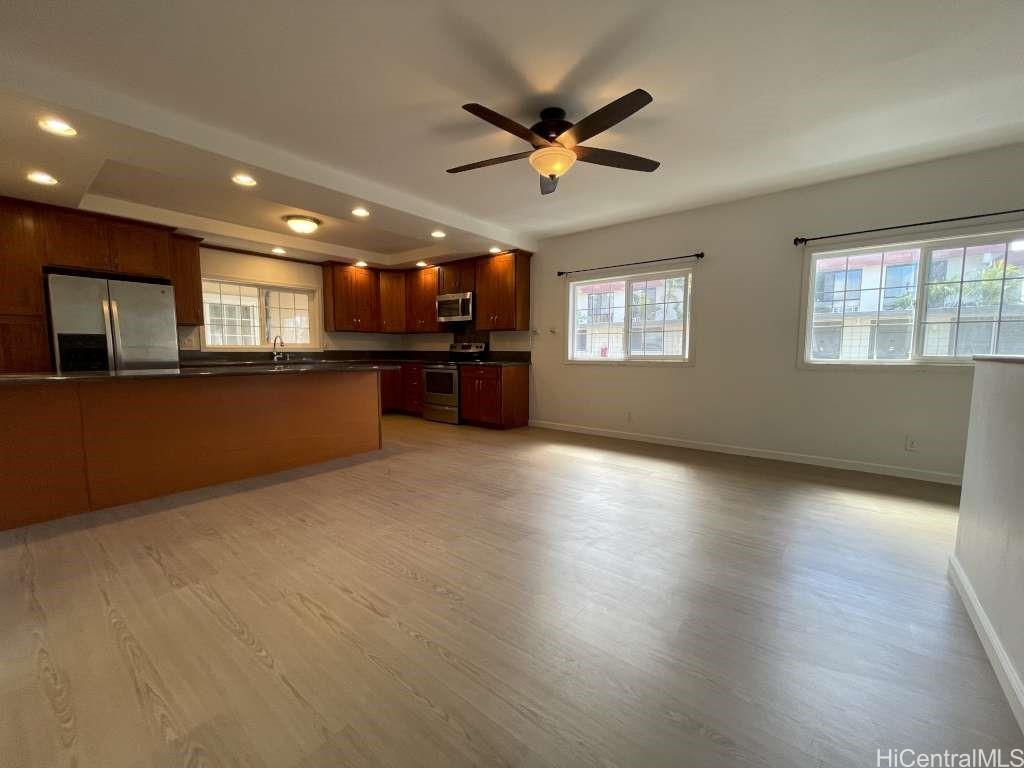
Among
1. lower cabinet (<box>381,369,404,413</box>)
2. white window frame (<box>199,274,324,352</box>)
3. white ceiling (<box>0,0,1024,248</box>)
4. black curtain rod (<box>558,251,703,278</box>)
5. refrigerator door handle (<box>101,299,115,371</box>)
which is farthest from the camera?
lower cabinet (<box>381,369,404,413</box>)

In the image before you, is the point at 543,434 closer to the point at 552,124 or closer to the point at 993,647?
the point at 552,124

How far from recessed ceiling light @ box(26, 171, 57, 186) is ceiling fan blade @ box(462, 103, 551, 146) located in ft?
11.5

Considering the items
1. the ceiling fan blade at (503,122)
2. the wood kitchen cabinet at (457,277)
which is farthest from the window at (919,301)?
the wood kitchen cabinet at (457,277)

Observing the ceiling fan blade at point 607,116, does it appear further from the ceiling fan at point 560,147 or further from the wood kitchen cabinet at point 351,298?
the wood kitchen cabinet at point 351,298

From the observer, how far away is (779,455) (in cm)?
409

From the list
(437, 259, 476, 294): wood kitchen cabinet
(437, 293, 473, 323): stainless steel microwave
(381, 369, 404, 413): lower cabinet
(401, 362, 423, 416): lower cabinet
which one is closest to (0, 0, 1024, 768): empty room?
(437, 259, 476, 294): wood kitchen cabinet

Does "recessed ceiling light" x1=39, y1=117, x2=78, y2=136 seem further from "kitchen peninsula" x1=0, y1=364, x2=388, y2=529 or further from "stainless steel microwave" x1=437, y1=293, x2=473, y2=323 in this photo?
"stainless steel microwave" x1=437, y1=293, x2=473, y2=323

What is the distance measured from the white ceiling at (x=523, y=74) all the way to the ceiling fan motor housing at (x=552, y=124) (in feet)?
0.20

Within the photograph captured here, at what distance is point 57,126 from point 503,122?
107 inches

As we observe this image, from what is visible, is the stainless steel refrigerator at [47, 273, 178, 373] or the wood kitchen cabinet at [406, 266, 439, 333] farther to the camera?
the wood kitchen cabinet at [406, 266, 439, 333]

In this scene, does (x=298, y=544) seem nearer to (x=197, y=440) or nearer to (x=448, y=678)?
(x=448, y=678)

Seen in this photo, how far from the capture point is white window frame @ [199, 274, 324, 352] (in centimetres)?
550

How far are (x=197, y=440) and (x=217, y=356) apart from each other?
9.45 feet

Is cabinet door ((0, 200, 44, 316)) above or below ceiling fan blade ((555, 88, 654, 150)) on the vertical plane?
below
